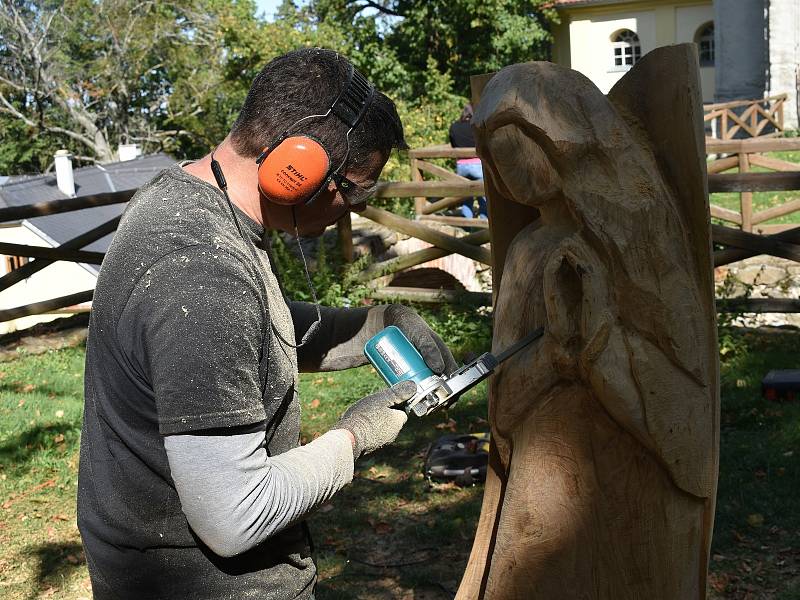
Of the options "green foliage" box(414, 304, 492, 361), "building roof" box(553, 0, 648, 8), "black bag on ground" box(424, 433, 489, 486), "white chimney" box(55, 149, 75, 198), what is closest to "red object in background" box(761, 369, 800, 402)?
"black bag on ground" box(424, 433, 489, 486)

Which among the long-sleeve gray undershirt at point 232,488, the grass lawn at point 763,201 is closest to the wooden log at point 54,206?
the long-sleeve gray undershirt at point 232,488

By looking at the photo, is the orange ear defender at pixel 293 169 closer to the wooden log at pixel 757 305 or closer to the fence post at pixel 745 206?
the wooden log at pixel 757 305

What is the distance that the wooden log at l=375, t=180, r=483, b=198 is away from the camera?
21.2ft

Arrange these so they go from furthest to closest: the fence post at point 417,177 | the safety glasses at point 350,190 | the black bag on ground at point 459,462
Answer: the fence post at point 417,177 → the black bag on ground at point 459,462 → the safety glasses at point 350,190

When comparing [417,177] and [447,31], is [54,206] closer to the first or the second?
[417,177]

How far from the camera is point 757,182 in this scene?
5.30 meters

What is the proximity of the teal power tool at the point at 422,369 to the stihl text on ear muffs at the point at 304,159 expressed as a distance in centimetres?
49

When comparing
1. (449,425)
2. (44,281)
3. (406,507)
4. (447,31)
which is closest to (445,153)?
(449,425)

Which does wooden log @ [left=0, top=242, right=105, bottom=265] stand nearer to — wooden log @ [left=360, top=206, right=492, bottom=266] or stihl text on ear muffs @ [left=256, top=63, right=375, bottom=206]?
wooden log @ [left=360, top=206, right=492, bottom=266]

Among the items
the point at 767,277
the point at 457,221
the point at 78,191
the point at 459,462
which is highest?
the point at 457,221

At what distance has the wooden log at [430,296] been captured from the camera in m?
6.81

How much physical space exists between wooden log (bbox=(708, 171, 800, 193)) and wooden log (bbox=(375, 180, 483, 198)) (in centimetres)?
163

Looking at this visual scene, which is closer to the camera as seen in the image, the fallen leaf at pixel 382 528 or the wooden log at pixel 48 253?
the fallen leaf at pixel 382 528

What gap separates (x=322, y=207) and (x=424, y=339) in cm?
50
